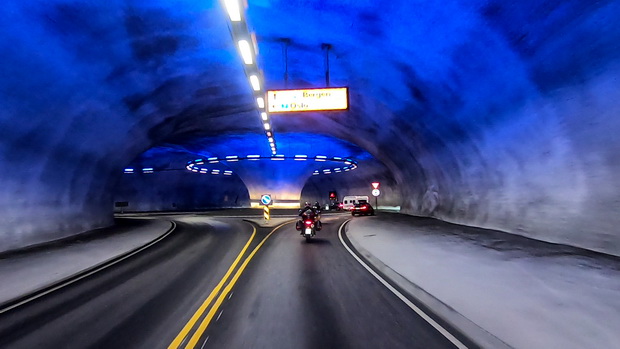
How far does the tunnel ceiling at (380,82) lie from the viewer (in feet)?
29.2

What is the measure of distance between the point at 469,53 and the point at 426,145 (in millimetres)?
10091

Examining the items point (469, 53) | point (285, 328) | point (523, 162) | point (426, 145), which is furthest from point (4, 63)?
point (426, 145)

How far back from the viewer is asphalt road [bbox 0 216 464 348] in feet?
18.5

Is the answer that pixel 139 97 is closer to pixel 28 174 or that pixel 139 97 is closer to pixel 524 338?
pixel 28 174

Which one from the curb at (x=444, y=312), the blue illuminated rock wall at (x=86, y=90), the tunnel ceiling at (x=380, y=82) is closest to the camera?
the curb at (x=444, y=312)

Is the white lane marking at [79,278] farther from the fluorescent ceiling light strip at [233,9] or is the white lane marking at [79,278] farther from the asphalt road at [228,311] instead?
the fluorescent ceiling light strip at [233,9]

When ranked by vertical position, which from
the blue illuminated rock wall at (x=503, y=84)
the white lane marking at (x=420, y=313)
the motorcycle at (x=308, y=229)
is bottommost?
the white lane marking at (x=420, y=313)

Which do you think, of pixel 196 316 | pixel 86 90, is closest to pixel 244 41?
pixel 86 90

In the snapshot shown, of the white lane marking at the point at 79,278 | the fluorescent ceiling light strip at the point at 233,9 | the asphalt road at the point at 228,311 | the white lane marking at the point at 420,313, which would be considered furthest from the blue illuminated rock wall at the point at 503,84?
the white lane marking at the point at 79,278

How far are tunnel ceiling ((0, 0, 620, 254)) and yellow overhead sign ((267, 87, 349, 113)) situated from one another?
3.50ft

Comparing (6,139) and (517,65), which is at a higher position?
(517,65)

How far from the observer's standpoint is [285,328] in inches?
239

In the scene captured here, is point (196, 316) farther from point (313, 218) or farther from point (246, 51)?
point (313, 218)

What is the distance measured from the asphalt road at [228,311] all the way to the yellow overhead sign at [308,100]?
5.41 m
